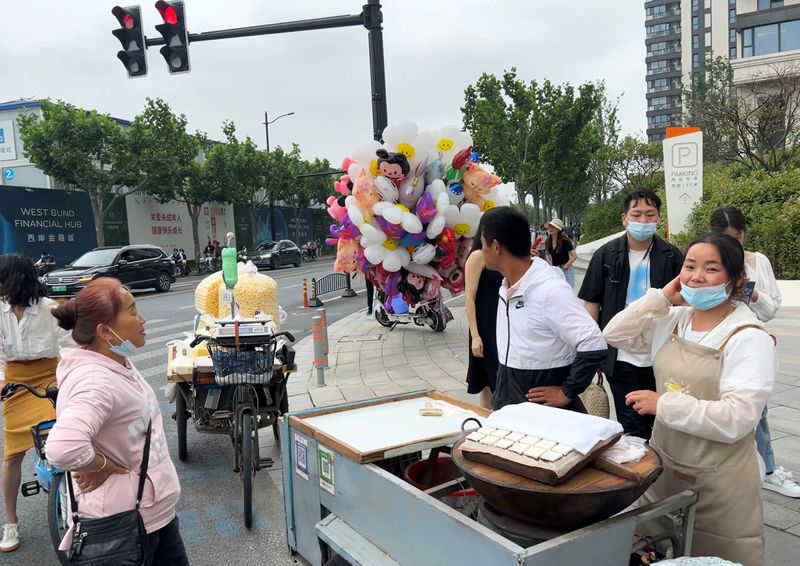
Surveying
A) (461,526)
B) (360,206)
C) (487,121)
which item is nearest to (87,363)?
(461,526)

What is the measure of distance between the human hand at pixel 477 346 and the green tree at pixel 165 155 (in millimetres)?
25860

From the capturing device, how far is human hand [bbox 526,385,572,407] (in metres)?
2.54

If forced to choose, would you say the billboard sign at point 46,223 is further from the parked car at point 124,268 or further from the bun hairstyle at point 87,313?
the bun hairstyle at point 87,313

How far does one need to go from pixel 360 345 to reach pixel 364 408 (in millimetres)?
6556

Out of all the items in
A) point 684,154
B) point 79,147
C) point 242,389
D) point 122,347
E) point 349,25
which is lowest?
point 242,389

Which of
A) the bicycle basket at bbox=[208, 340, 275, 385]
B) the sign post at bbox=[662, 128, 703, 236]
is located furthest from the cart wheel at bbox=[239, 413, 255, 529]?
the sign post at bbox=[662, 128, 703, 236]

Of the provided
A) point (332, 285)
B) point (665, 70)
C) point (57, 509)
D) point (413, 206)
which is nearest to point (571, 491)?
point (57, 509)

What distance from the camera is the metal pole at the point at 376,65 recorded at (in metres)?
8.52

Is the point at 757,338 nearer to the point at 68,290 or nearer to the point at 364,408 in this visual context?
the point at 364,408

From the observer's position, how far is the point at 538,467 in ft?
5.29

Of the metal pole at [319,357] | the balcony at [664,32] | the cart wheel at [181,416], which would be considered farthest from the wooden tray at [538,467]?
the balcony at [664,32]

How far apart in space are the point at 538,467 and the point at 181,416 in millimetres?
3926

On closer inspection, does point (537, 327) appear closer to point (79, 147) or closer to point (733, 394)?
point (733, 394)

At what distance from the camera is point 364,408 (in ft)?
9.67
